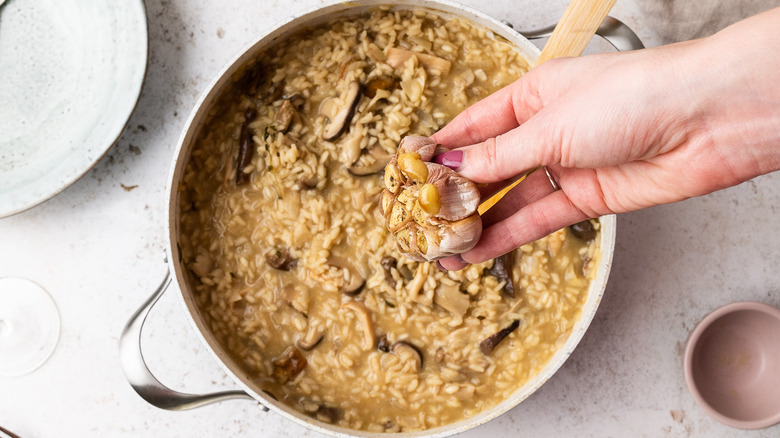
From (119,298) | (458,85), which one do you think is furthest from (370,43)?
(119,298)

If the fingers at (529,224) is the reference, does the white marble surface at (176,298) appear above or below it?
below

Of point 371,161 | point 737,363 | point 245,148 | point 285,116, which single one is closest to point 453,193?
point 371,161

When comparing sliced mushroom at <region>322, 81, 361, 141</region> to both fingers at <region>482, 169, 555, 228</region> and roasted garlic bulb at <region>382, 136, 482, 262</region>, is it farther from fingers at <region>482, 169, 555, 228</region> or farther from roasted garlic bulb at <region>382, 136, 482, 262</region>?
fingers at <region>482, 169, 555, 228</region>

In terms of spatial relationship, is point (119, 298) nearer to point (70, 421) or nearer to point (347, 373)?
point (70, 421)

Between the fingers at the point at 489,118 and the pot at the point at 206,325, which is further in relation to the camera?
the pot at the point at 206,325

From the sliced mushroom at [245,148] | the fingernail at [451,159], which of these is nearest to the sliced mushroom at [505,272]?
the fingernail at [451,159]

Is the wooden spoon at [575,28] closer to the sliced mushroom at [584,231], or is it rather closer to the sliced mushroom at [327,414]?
the sliced mushroom at [584,231]

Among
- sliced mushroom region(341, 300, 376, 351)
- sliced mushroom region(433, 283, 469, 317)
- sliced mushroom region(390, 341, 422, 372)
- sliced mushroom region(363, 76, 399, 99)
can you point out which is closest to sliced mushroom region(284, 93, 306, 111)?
sliced mushroom region(363, 76, 399, 99)
